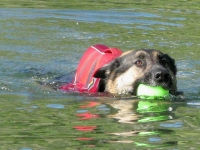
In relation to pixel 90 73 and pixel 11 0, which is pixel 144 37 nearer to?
pixel 90 73

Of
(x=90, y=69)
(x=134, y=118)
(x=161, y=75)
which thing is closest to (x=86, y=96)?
(x=90, y=69)

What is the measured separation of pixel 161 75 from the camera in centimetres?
905

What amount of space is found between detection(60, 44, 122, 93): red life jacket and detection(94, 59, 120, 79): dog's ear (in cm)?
10

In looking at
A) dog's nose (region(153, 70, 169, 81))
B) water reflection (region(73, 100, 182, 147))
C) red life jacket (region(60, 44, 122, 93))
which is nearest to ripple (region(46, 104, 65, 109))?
water reflection (region(73, 100, 182, 147))

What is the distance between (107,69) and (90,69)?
0.51 metres

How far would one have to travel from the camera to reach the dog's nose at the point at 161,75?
9055 millimetres

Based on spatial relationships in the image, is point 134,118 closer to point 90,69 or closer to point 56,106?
point 56,106

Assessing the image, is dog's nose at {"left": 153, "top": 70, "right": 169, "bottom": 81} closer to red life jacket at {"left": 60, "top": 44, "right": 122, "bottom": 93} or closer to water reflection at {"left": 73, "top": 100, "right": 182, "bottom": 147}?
water reflection at {"left": 73, "top": 100, "right": 182, "bottom": 147}

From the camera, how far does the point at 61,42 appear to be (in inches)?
559

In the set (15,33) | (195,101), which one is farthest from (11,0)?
(195,101)

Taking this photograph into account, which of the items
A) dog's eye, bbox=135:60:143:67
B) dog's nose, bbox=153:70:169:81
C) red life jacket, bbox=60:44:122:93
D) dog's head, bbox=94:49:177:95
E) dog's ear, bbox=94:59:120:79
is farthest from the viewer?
red life jacket, bbox=60:44:122:93

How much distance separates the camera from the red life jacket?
10.0 metres

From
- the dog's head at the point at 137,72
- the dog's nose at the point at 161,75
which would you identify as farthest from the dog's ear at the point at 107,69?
the dog's nose at the point at 161,75

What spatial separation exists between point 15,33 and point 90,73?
15.9 feet
